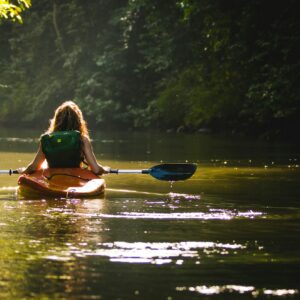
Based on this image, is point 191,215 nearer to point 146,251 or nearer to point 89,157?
point 146,251

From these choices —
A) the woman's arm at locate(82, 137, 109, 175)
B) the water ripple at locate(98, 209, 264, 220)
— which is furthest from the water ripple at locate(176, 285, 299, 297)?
the woman's arm at locate(82, 137, 109, 175)

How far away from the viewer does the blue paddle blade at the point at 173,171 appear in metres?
15.4

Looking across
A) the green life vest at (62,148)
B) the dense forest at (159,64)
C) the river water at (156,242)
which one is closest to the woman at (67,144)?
the green life vest at (62,148)

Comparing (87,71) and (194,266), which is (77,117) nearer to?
(194,266)

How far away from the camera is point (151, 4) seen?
4450 centimetres

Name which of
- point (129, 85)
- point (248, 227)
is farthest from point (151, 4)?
point (248, 227)

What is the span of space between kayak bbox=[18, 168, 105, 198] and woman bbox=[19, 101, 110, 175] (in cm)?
13

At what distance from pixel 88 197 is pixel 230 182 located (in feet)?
12.2

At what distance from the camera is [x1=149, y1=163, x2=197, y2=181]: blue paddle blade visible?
1538cm

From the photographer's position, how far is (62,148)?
14.9m

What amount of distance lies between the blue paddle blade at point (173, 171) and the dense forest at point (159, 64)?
50.9ft

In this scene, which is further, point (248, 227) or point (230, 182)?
point (230, 182)

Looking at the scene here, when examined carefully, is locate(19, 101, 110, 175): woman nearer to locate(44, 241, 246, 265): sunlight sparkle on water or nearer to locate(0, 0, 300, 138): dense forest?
locate(44, 241, 246, 265): sunlight sparkle on water

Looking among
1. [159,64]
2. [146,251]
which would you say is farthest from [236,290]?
[159,64]
